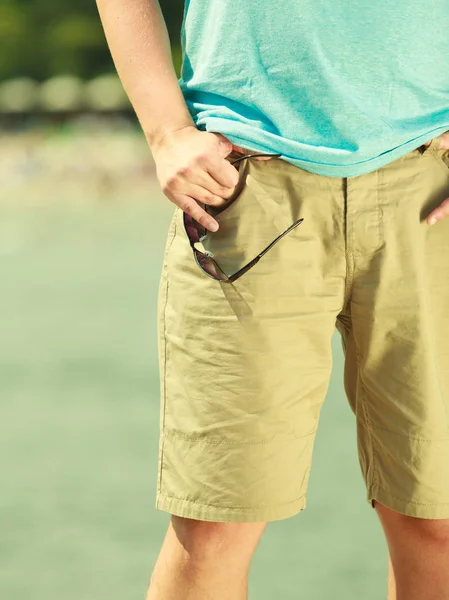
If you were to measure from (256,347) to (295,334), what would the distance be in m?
0.05

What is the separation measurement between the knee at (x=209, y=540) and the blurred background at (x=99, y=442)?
820 millimetres

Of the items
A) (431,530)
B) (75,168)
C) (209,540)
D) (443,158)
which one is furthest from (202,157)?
(75,168)

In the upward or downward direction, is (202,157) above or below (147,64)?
below

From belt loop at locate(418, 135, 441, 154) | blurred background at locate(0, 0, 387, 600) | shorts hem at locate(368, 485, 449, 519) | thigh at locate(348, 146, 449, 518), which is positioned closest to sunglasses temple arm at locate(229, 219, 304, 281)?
thigh at locate(348, 146, 449, 518)

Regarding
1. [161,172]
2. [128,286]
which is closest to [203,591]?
[161,172]

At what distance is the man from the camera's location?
50.6 inches

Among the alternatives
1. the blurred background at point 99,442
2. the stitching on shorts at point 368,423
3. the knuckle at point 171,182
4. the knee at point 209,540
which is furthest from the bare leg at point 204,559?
the blurred background at point 99,442

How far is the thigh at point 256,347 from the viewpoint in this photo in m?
1.28

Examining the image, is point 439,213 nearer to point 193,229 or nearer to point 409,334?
point 409,334

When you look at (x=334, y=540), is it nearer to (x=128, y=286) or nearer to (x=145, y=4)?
(x=145, y=4)

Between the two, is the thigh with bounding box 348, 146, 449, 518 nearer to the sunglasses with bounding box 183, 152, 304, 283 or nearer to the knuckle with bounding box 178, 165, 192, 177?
the sunglasses with bounding box 183, 152, 304, 283

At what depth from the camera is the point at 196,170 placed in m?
1.27

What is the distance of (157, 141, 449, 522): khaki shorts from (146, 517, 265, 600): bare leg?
0.10ft

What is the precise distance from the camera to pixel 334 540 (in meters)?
2.34
